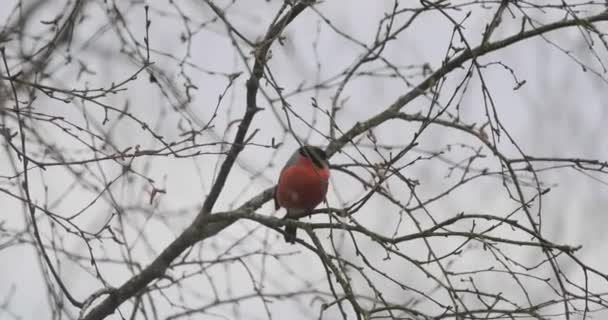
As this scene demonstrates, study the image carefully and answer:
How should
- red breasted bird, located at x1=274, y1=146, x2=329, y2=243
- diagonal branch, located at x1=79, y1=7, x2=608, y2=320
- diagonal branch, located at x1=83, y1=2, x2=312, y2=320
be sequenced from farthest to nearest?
1. red breasted bird, located at x1=274, y1=146, x2=329, y2=243
2. diagonal branch, located at x1=83, y1=2, x2=312, y2=320
3. diagonal branch, located at x1=79, y1=7, x2=608, y2=320

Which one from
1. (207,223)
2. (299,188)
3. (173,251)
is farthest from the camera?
(299,188)

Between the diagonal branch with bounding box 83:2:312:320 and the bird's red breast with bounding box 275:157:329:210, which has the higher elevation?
the bird's red breast with bounding box 275:157:329:210

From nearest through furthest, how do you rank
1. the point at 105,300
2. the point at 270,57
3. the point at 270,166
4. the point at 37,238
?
the point at 270,57 < the point at 37,238 < the point at 270,166 < the point at 105,300

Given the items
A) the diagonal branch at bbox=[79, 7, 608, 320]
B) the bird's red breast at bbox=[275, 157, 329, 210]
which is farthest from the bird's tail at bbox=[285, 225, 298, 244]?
the bird's red breast at bbox=[275, 157, 329, 210]

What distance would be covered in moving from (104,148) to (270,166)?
2.57 ft

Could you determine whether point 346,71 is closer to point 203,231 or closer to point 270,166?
point 270,166

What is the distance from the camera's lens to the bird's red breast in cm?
554

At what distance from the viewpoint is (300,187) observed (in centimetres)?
558

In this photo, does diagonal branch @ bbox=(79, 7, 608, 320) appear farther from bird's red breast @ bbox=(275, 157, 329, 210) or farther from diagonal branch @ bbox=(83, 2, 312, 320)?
bird's red breast @ bbox=(275, 157, 329, 210)

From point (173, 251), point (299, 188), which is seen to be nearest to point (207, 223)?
point (173, 251)

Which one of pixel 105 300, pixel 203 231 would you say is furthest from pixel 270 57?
pixel 105 300

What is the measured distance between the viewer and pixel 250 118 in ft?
14.9

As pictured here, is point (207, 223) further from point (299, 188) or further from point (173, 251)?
point (299, 188)

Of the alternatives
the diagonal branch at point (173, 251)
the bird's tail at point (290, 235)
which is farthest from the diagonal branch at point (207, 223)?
the bird's tail at point (290, 235)
